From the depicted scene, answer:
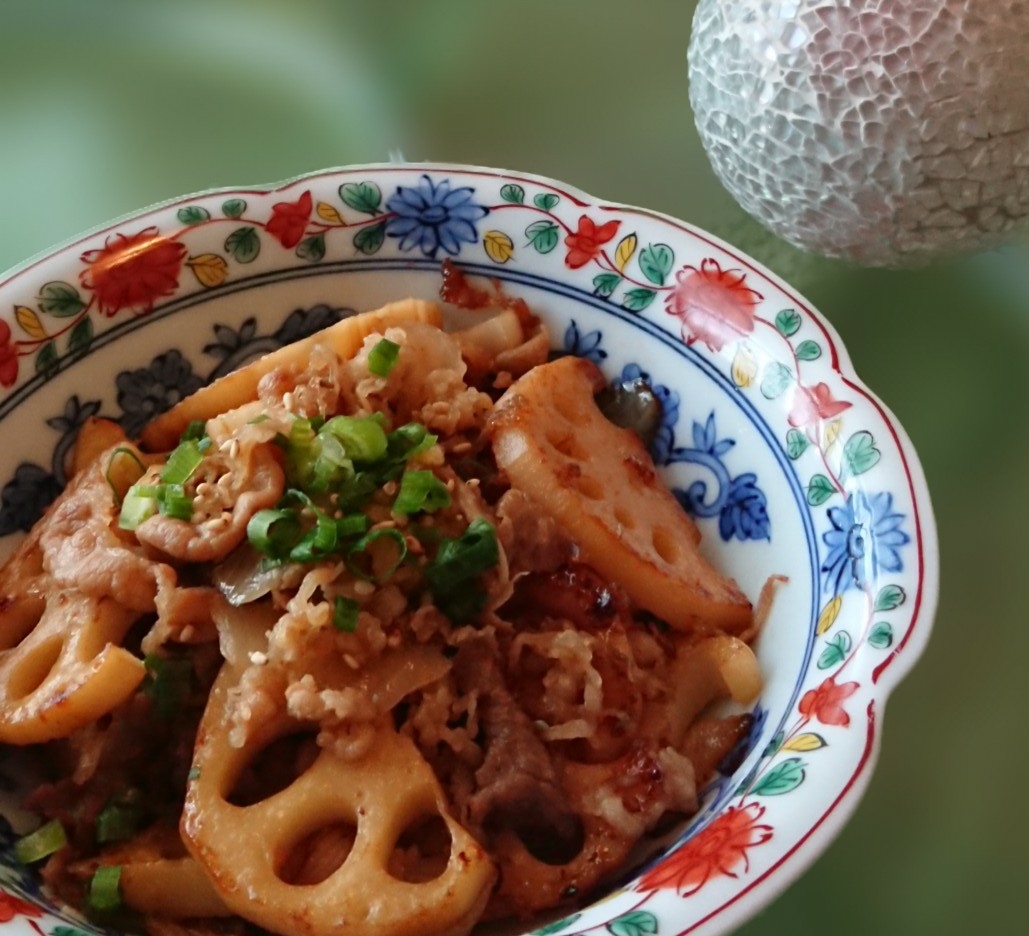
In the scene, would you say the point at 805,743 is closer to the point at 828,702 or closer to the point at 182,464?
the point at 828,702

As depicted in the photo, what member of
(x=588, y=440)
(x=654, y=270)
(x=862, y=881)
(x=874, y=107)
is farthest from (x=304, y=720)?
(x=874, y=107)

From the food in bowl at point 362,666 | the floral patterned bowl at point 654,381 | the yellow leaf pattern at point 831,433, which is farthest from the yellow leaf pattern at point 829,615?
the yellow leaf pattern at point 831,433

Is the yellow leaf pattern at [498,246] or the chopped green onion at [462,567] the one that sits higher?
the yellow leaf pattern at [498,246]

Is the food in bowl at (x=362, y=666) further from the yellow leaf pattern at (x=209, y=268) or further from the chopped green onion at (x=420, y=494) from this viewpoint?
the yellow leaf pattern at (x=209, y=268)

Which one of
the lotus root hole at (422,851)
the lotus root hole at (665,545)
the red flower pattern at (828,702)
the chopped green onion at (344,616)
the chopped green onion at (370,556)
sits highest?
the chopped green onion at (370,556)

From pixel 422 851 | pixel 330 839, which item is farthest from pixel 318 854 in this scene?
pixel 422 851

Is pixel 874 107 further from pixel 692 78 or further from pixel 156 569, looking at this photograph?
pixel 156 569

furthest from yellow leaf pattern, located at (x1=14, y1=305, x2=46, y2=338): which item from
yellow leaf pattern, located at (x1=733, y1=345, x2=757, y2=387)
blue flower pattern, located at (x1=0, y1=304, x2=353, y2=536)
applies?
yellow leaf pattern, located at (x1=733, y1=345, x2=757, y2=387)
